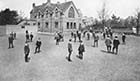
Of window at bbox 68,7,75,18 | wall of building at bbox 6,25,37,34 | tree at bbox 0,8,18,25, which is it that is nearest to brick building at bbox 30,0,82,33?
window at bbox 68,7,75,18

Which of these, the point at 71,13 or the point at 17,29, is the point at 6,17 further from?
the point at 71,13

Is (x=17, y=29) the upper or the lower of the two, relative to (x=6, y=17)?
lower

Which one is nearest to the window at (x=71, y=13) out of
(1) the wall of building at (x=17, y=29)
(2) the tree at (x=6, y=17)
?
(1) the wall of building at (x=17, y=29)

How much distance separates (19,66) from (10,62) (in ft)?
5.91

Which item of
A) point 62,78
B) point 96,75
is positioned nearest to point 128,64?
point 96,75

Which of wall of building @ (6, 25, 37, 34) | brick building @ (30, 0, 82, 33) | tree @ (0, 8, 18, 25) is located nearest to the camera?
wall of building @ (6, 25, 37, 34)

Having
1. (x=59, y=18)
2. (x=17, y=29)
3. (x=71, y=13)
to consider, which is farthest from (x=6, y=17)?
(x=71, y=13)

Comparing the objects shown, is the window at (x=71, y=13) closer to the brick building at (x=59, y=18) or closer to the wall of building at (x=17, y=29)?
the brick building at (x=59, y=18)

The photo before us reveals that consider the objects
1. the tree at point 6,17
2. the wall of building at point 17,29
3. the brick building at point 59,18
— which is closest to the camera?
the wall of building at point 17,29

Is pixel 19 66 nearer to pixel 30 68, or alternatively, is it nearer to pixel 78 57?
pixel 30 68

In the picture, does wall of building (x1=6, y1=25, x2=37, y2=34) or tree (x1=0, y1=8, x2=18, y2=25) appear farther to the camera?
tree (x1=0, y1=8, x2=18, y2=25)

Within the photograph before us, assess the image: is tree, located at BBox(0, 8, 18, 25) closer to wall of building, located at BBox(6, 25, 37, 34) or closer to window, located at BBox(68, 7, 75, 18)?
wall of building, located at BBox(6, 25, 37, 34)

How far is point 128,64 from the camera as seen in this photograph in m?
13.0

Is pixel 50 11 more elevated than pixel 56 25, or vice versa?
pixel 50 11
